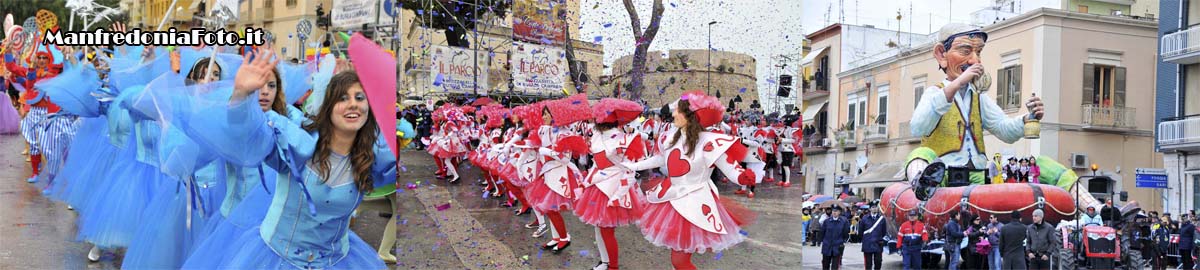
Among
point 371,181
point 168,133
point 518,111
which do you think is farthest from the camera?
point 518,111

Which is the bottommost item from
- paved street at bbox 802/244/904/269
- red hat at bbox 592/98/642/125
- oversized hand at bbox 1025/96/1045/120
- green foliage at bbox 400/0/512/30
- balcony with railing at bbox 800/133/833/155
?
paved street at bbox 802/244/904/269

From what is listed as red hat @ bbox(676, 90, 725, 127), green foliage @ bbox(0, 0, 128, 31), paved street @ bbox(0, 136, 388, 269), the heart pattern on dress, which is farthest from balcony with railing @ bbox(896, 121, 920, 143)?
green foliage @ bbox(0, 0, 128, 31)

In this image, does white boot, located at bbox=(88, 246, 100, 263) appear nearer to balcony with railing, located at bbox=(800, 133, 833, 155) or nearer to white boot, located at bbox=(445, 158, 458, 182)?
white boot, located at bbox=(445, 158, 458, 182)

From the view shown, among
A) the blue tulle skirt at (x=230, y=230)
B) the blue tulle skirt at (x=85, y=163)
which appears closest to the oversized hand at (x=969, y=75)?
the blue tulle skirt at (x=230, y=230)

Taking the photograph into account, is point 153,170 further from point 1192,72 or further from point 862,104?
point 1192,72

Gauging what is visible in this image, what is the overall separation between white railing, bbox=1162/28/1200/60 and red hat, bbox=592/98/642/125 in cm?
294

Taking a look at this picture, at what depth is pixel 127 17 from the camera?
5.40m

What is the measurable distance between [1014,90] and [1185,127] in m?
1.29

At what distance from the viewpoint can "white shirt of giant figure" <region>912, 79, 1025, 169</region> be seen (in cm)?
559

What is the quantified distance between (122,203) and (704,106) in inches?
113

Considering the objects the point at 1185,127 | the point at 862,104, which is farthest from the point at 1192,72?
the point at 862,104

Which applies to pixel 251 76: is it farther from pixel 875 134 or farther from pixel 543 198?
pixel 875 134

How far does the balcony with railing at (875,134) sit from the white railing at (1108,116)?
1.02m

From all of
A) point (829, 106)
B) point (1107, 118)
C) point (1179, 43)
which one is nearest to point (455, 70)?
point (829, 106)
